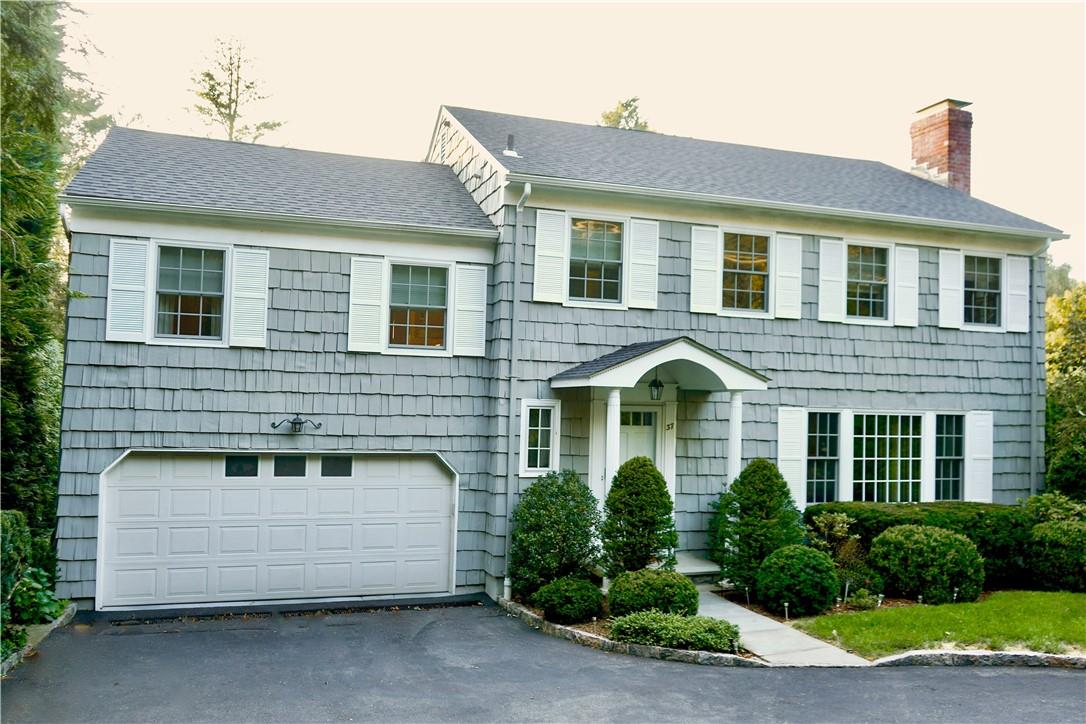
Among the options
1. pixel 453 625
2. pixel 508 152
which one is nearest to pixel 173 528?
pixel 453 625

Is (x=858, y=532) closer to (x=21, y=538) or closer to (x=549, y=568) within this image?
(x=549, y=568)

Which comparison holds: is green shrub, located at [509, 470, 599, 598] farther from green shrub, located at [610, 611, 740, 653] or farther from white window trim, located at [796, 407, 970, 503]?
white window trim, located at [796, 407, 970, 503]

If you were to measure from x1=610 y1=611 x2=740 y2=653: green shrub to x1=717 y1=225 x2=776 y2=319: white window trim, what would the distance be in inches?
203

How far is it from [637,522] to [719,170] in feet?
21.6

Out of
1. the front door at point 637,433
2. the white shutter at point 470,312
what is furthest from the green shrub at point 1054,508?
the white shutter at point 470,312

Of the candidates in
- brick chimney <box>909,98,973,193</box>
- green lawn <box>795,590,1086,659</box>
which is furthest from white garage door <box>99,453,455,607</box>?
brick chimney <box>909,98,973,193</box>

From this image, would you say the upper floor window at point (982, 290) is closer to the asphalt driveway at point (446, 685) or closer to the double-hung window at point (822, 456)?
the double-hung window at point (822, 456)

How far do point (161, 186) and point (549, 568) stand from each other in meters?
7.11

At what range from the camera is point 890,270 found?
13523 millimetres

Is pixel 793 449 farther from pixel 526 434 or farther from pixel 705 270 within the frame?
pixel 526 434

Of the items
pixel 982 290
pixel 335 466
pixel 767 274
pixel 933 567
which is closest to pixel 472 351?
pixel 335 466

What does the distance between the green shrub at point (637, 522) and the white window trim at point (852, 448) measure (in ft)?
10.8

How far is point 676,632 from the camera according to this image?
8.82 meters

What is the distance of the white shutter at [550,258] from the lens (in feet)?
38.5
